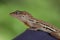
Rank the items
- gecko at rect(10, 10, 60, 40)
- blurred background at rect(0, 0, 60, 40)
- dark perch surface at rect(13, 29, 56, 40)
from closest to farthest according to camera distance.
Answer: dark perch surface at rect(13, 29, 56, 40) → gecko at rect(10, 10, 60, 40) → blurred background at rect(0, 0, 60, 40)

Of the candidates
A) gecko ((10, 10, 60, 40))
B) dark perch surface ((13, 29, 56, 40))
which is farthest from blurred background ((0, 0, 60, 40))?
dark perch surface ((13, 29, 56, 40))

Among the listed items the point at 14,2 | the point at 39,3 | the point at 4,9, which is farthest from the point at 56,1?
the point at 4,9

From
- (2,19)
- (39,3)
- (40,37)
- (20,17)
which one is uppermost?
(39,3)

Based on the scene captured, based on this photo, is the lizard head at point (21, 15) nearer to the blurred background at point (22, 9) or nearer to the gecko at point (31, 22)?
the gecko at point (31, 22)

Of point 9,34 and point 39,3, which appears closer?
point 9,34

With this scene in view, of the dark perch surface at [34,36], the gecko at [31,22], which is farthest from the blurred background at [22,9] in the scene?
the dark perch surface at [34,36]

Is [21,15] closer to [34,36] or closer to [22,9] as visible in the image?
[34,36]

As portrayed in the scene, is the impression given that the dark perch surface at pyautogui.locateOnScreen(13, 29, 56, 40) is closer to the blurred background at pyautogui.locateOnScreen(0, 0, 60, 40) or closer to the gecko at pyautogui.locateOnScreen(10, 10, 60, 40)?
the gecko at pyautogui.locateOnScreen(10, 10, 60, 40)

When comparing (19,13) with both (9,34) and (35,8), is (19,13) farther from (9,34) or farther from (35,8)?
(35,8)

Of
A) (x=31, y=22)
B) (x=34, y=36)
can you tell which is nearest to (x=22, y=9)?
(x=31, y=22)
